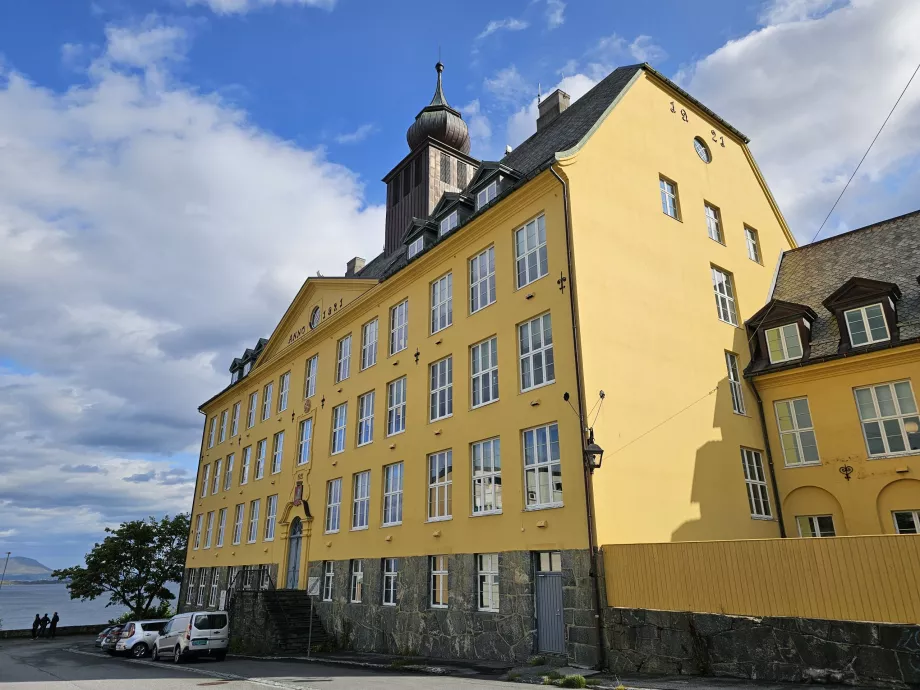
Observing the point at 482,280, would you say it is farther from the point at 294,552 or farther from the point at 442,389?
the point at 294,552

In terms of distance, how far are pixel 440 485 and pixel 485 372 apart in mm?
3881

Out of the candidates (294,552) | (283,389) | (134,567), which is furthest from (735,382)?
(134,567)

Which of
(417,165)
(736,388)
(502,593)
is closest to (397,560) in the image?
(502,593)

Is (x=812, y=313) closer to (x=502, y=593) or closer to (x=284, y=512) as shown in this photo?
(x=502, y=593)

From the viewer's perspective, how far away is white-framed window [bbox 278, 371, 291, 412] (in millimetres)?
32688

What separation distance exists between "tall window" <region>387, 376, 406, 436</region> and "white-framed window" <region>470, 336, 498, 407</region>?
4161 mm

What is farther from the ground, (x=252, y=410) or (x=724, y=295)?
(x=252, y=410)

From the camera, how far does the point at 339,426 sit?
2694cm

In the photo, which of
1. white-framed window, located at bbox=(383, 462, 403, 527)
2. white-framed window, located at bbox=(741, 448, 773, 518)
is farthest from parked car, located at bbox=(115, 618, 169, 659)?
white-framed window, located at bbox=(741, 448, 773, 518)

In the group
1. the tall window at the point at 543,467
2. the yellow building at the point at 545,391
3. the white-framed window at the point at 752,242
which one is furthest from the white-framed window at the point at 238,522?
the white-framed window at the point at 752,242

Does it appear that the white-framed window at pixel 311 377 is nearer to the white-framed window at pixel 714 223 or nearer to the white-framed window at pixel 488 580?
the white-framed window at pixel 488 580

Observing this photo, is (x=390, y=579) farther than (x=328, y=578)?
No

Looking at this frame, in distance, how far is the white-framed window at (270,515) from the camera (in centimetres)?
3034

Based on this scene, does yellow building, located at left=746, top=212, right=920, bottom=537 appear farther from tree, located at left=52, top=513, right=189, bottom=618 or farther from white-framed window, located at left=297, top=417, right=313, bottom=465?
tree, located at left=52, top=513, right=189, bottom=618
